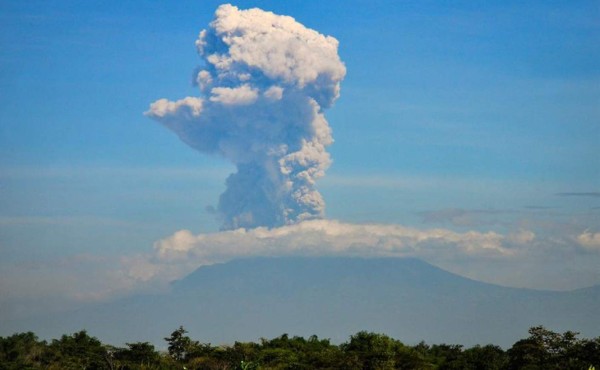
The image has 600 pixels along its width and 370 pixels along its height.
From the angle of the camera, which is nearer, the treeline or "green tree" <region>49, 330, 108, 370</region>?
the treeline

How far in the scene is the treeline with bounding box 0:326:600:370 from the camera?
97.9 m

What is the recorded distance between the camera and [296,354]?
110875 mm

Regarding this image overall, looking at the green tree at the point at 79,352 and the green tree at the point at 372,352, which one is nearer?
the green tree at the point at 372,352

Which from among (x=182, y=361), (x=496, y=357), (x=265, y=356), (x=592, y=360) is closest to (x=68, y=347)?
(x=182, y=361)

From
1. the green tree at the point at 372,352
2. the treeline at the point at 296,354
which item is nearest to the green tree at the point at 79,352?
the treeline at the point at 296,354

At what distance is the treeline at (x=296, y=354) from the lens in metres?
97.9

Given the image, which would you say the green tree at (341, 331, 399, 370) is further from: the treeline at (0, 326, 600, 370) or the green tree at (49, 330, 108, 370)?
the green tree at (49, 330, 108, 370)

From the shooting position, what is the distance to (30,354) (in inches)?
4493

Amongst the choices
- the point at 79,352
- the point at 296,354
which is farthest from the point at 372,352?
the point at 79,352

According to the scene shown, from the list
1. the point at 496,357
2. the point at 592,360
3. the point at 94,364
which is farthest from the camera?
the point at 94,364

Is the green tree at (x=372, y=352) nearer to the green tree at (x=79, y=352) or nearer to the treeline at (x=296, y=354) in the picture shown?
the treeline at (x=296, y=354)

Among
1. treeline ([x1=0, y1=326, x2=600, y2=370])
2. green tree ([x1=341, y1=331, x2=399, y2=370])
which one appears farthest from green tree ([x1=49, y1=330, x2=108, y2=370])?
green tree ([x1=341, y1=331, x2=399, y2=370])

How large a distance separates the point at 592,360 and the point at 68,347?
2380 inches

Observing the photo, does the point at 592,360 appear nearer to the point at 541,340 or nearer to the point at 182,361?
the point at 541,340
